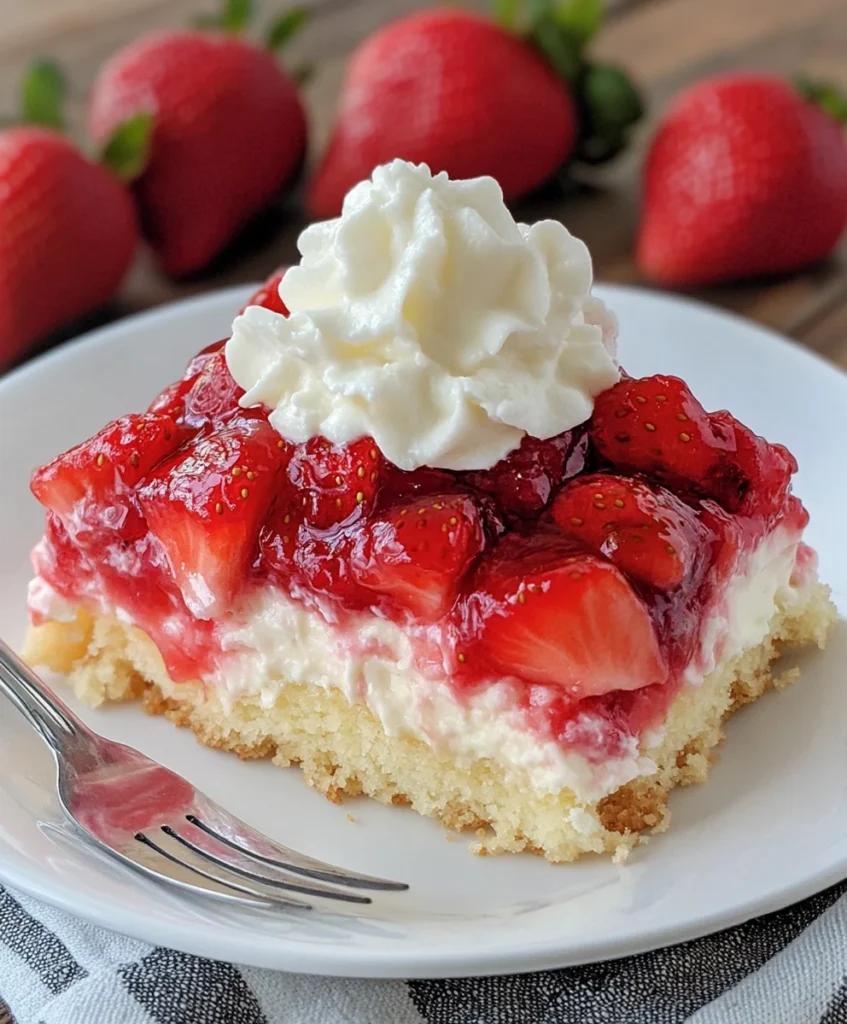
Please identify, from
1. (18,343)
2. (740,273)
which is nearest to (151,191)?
(18,343)

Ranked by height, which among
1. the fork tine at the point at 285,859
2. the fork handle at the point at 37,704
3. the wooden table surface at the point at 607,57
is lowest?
the wooden table surface at the point at 607,57

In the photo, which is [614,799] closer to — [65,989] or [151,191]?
[65,989]

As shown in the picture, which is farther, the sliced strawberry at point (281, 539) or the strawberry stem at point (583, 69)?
the strawberry stem at point (583, 69)

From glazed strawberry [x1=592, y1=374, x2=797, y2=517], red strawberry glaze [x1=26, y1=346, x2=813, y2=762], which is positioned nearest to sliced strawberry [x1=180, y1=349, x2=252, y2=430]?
red strawberry glaze [x1=26, y1=346, x2=813, y2=762]

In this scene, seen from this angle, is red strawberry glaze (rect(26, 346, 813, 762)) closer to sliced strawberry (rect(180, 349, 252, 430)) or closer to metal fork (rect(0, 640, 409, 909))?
sliced strawberry (rect(180, 349, 252, 430))

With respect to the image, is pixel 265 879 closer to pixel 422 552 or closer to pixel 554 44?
pixel 422 552

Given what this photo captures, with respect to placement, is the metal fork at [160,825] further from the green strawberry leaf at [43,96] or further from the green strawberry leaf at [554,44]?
the green strawberry leaf at [554,44]

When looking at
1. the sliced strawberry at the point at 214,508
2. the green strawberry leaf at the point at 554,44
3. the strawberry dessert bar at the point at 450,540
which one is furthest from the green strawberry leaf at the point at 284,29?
the sliced strawberry at the point at 214,508

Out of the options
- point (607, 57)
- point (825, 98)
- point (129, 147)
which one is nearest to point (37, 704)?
point (129, 147)
